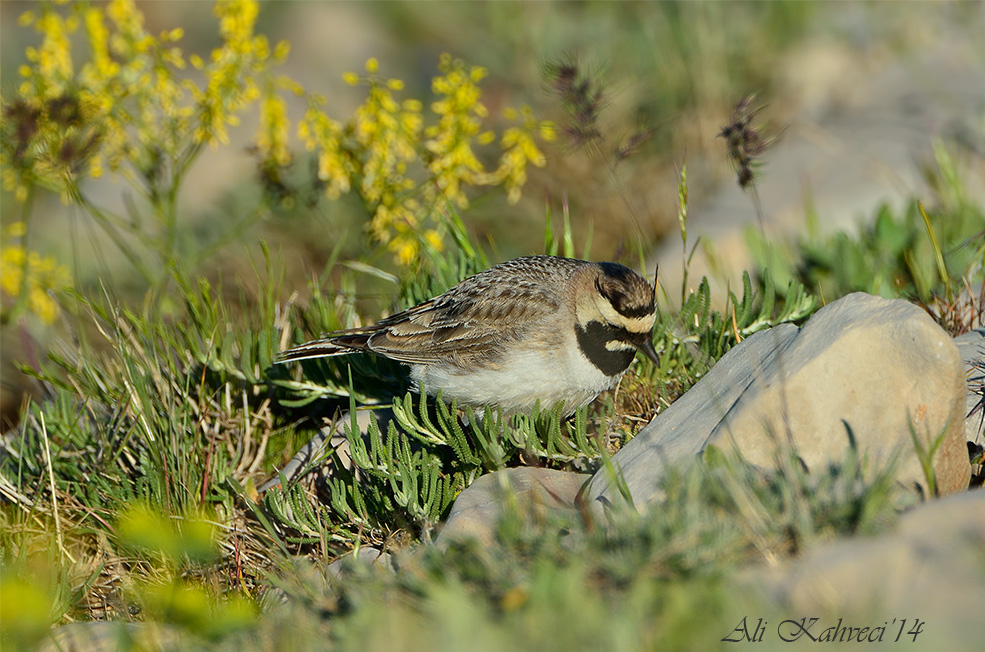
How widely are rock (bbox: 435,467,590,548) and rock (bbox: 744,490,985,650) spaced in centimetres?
91

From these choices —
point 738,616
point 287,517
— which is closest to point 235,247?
point 287,517

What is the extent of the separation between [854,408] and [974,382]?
0.98 meters

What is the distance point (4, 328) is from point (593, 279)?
4.65 m

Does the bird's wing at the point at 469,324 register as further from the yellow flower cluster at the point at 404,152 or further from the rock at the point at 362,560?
the rock at the point at 362,560

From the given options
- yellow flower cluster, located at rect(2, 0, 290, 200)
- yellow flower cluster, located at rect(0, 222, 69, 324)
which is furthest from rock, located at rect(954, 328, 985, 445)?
yellow flower cluster, located at rect(0, 222, 69, 324)

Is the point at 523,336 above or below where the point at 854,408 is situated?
above

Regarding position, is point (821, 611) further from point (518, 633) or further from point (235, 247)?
point (235, 247)

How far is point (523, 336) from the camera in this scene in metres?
4.66

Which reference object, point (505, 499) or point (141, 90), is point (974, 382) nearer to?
point (505, 499)

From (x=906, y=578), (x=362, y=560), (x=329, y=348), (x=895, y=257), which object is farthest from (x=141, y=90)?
(x=906, y=578)

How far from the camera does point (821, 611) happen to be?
8.75 feet

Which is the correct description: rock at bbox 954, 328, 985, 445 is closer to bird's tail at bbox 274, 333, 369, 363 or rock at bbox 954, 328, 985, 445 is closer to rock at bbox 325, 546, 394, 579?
rock at bbox 325, 546, 394, 579

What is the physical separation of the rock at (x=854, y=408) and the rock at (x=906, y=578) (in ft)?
1.83

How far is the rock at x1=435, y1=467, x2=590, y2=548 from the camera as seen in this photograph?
3.45m
